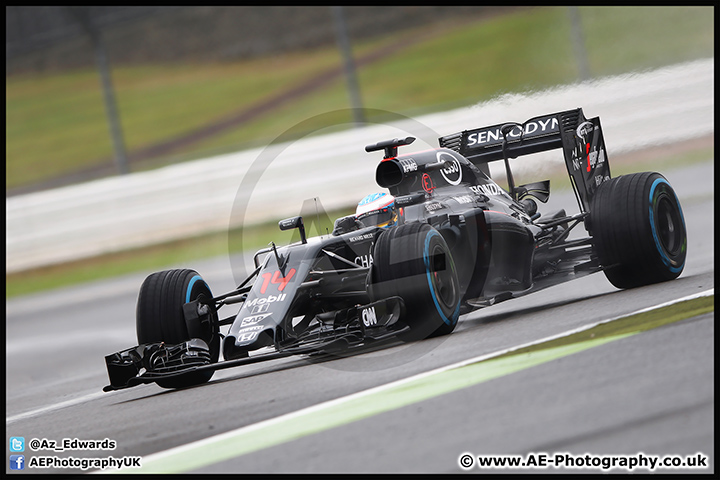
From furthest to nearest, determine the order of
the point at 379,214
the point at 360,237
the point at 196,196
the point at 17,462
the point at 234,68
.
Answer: the point at 234,68, the point at 196,196, the point at 379,214, the point at 360,237, the point at 17,462

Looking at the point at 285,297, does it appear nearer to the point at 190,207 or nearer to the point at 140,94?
the point at 190,207

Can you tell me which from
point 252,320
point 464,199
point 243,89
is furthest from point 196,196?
point 243,89

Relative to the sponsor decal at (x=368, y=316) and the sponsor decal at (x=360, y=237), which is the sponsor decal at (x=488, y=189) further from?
the sponsor decal at (x=368, y=316)

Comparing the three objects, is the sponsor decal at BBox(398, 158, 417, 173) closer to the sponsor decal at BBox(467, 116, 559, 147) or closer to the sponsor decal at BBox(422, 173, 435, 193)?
the sponsor decal at BBox(422, 173, 435, 193)

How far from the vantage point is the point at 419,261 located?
662 centimetres

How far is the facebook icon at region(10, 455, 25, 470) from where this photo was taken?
16.9ft

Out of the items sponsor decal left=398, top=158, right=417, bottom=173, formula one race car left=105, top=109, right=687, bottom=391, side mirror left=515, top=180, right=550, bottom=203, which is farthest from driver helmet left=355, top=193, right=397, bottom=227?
side mirror left=515, top=180, right=550, bottom=203

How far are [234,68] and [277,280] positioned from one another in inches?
1468

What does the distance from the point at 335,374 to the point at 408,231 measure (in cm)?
121

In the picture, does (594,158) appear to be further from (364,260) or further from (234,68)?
(234,68)

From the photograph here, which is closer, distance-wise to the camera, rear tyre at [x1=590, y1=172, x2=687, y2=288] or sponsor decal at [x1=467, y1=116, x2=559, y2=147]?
rear tyre at [x1=590, y1=172, x2=687, y2=288]

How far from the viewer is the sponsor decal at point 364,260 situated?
7.45 m

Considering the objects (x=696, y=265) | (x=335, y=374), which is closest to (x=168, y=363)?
(x=335, y=374)

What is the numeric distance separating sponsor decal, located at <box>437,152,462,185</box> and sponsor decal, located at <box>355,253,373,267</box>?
1225 millimetres
